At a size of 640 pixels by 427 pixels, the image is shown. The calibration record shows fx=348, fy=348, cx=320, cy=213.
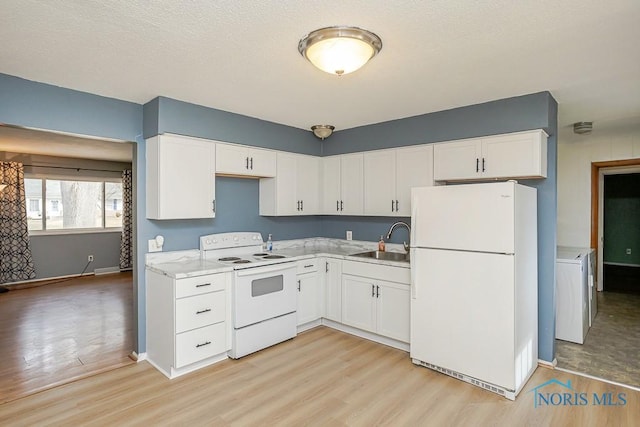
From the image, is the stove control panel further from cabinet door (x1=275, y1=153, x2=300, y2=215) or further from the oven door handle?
the oven door handle

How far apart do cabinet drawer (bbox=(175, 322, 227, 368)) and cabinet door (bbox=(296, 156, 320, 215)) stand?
1798 millimetres

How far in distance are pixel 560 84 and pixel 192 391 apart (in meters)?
3.74

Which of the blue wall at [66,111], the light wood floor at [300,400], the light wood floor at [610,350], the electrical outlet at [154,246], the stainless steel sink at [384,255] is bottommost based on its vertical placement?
the light wood floor at [300,400]

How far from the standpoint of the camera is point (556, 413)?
2389mm

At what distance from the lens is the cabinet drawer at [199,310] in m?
2.87

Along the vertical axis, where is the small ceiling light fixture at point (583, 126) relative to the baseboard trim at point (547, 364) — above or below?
above

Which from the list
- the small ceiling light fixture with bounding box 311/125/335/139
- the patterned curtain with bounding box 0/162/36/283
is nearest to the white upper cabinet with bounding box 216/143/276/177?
the small ceiling light fixture with bounding box 311/125/335/139

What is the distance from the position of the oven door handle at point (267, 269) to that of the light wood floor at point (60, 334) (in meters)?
1.32

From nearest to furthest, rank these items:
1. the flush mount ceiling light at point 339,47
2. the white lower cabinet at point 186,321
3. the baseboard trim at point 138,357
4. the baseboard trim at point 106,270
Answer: the flush mount ceiling light at point 339,47 → the white lower cabinet at point 186,321 → the baseboard trim at point 138,357 → the baseboard trim at point 106,270

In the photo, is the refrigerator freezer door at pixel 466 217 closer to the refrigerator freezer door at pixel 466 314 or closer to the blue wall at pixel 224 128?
the refrigerator freezer door at pixel 466 314

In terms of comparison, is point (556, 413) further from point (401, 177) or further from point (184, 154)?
point (184, 154)

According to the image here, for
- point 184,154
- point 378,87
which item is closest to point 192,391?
point 184,154

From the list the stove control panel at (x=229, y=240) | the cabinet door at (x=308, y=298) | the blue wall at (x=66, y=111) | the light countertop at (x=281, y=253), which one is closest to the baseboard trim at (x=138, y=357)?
the light countertop at (x=281, y=253)

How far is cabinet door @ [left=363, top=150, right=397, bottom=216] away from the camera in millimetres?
3914
